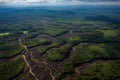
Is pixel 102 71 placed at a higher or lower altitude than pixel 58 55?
higher

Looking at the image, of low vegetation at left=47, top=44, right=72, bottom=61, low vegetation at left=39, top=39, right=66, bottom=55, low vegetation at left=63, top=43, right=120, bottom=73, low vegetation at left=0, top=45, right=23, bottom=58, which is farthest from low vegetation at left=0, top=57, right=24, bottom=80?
low vegetation at left=63, top=43, right=120, bottom=73

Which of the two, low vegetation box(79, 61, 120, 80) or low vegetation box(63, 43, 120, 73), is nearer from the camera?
low vegetation box(79, 61, 120, 80)

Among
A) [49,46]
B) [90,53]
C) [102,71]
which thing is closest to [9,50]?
[49,46]

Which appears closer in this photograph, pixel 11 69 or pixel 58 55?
pixel 11 69

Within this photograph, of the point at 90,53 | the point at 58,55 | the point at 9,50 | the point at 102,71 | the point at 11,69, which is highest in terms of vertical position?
the point at 102,71

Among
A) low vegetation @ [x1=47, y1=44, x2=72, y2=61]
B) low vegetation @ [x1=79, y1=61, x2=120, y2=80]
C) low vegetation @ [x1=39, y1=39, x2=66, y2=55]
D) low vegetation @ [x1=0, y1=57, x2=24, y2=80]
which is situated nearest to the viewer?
low vegetation @ [x1=79, y1=61, x2=120, y2=80]

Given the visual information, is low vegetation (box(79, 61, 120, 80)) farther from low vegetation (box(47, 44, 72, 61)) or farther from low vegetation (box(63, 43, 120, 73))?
low vegetation (box(47, 44, 72, 61))

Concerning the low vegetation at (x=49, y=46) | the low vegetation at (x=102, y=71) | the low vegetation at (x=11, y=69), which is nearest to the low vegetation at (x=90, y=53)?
the low vegetation at (x=102, y=71)

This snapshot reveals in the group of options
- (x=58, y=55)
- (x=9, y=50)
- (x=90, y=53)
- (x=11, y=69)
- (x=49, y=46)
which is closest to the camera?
(x=11, y=69)

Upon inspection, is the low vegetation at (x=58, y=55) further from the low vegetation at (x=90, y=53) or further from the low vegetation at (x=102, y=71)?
the low vegetation at (x=102, y=71)

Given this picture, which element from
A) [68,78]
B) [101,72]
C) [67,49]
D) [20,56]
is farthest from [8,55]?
[101,72]

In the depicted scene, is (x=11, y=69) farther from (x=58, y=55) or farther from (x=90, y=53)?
(x=90, y=53)

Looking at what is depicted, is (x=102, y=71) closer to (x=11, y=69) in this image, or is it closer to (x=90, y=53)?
(x=90, y=53)

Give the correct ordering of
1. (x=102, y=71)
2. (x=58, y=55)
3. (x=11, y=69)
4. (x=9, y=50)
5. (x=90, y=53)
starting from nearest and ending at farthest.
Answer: (x=102, y=71)
(x=11, y=69)
(x=58, y=55)
(x=90, y=53)
(x=9, y=50)
